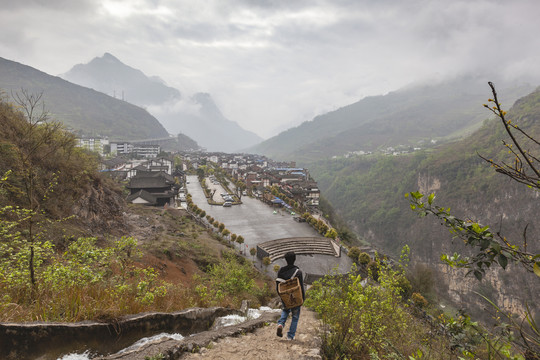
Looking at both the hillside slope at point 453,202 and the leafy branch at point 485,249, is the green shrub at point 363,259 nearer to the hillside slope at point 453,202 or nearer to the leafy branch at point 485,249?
the hillside slope at point 453,202

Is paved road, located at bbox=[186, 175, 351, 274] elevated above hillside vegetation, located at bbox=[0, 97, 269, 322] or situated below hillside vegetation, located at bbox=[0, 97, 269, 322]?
below

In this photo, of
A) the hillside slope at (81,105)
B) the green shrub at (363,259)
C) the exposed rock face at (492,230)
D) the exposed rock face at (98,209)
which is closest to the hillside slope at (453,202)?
the exposed rock face at (492,230)

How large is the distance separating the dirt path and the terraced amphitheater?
68.2 feet

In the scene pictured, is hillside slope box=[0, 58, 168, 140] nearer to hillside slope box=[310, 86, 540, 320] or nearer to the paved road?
the paved road

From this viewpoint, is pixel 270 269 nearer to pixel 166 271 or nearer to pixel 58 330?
pixel 166 271

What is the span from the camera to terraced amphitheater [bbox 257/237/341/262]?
27608mm

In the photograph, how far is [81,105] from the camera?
169 metres

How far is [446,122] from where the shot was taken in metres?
199

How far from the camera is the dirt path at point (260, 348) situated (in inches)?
191

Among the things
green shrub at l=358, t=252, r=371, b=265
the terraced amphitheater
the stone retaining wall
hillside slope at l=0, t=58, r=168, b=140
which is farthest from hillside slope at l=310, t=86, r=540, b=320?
hillside slope at l=0, t=58, r=168, b=140

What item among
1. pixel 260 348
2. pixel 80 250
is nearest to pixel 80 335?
pixel 80 250

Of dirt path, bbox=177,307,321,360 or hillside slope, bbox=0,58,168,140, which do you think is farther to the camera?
hillside slope, bbox=0,58,168,140

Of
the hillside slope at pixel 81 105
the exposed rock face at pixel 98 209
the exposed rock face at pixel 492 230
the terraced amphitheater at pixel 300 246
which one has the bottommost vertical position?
the exposed rock face at pixel 492 230

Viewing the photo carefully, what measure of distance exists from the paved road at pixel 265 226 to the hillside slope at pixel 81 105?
122 m
